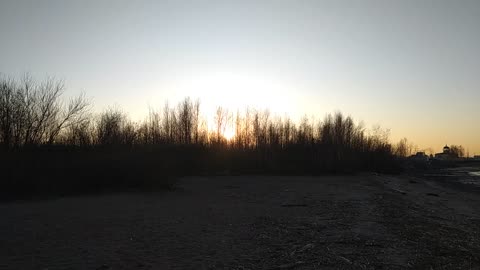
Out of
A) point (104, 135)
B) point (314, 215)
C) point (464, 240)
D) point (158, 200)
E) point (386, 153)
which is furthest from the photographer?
point (386, 153)

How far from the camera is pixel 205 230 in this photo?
14.5 metres

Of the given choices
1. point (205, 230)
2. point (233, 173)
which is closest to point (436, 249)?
point (205, 230)

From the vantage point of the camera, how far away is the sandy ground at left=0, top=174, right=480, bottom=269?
1048cm

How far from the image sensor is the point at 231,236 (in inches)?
531

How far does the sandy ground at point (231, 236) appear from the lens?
10477mm

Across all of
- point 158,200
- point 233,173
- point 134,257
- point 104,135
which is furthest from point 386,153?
point 134,257

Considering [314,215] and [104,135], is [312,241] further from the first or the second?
[104,135]

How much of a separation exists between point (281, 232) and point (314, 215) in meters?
4.44

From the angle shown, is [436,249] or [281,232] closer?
[436,249]

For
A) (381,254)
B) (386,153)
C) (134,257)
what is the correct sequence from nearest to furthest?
(134,257), (381,254), (386,153)

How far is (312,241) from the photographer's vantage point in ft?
42.1

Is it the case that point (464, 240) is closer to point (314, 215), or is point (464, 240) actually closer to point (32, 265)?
point (314, 215)

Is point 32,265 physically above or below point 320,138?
below

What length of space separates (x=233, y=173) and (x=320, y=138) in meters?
20.4
